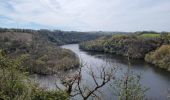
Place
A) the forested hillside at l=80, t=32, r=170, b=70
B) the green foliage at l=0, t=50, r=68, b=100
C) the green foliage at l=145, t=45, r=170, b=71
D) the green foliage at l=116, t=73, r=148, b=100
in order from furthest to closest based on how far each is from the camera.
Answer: the forested hillside at l=80, t=32, r=170, b=70 → the green foliage at l=145, t=45, r=170, b=71 → the green foliage at l=0, t=50, r=68, b=100 → the green foliage at l=116, t=73, r=148, b=100

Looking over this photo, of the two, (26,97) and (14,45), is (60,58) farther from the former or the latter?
(26,97)

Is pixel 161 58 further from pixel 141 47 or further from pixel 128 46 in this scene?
pixel 128 46

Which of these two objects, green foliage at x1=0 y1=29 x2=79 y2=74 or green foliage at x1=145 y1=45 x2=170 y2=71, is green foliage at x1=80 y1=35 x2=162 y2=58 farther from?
green foliage at x1=0 y1=29 x2=79 y2=74

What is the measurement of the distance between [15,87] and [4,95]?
1186 millimetres

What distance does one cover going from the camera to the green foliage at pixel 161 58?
9208 centimetres

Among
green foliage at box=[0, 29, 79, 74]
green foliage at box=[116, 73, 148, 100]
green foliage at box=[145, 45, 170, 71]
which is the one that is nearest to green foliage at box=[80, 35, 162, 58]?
green foliage at box=[145, 45, 170, 71]

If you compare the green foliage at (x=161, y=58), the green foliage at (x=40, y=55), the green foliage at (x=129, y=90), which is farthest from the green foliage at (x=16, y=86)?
the green foliage at (x=161, y=58)

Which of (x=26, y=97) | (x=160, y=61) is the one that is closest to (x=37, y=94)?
(x=26, y=97)

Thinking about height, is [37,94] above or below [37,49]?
above

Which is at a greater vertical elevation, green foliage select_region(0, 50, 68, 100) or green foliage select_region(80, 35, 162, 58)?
green foliage select_region(0, 50, 68, 100)

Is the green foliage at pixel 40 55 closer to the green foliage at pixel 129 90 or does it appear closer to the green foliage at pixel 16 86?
the green foliage at pixel 16 86

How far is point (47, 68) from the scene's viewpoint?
84625 millimetres

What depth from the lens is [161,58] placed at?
99625 millimetres

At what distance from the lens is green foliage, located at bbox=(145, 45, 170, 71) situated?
92081 mm
